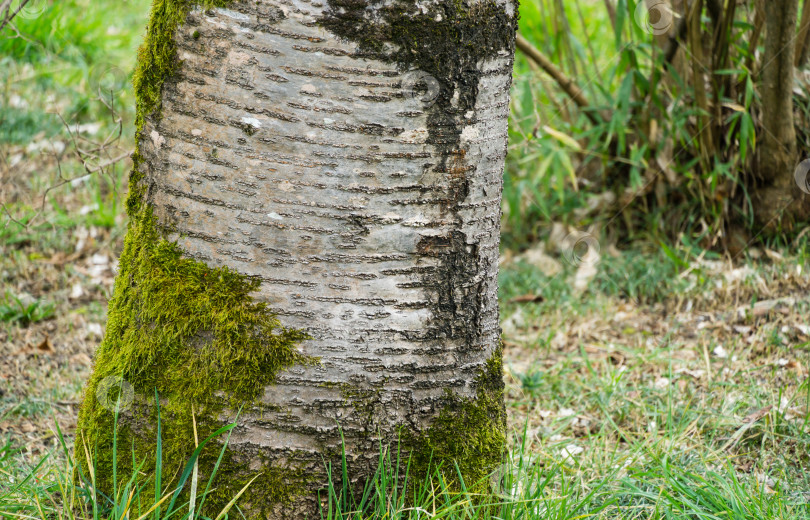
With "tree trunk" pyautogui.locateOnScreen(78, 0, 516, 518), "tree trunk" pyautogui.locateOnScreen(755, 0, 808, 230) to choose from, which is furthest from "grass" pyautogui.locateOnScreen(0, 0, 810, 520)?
"tree trunk" pyautogui.locateOnScreen(755, 0, 808, 230)

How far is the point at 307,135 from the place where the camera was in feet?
4.99

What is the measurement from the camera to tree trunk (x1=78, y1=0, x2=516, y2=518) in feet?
4.98

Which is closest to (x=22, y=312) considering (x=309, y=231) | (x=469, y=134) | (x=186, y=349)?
(x=186, y=349)

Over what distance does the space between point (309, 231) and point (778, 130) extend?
9.62ft

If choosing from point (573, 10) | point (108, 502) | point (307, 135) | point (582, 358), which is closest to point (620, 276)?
point (582, 358)

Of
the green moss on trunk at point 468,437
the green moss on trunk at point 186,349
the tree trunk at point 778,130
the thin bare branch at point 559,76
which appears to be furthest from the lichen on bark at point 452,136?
the tree trunk at point 778,130

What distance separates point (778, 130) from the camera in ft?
11.3

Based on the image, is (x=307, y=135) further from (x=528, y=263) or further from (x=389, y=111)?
(x=528, y=263)

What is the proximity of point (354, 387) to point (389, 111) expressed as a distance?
2.17 ft

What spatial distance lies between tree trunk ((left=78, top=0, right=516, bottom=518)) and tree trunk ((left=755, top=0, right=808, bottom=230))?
2.14 metres

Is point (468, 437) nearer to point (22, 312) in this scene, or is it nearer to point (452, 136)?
point (452, 136)

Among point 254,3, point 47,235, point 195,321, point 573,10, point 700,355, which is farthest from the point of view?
point 573,10

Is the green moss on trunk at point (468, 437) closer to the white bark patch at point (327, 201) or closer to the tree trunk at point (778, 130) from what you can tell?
the white bark patch at point (327, 201)

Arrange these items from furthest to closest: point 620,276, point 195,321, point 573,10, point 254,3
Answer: point 573,10 < point 620,276 < point 195,321 < point 254,3
